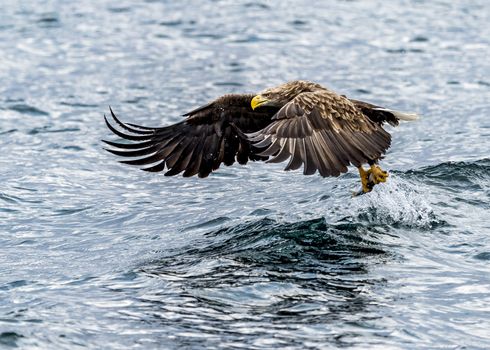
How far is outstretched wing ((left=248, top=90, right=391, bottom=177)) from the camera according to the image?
336 inches

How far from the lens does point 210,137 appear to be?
10422mm

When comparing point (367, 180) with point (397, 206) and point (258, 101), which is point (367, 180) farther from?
point (258, 101)

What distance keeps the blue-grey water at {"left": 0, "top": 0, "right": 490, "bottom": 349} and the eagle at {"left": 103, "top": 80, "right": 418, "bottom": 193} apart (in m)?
0.65

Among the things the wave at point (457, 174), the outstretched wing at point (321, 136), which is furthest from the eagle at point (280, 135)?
the wave at point (457, 174)

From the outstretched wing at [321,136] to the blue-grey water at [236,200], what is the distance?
888 millimetres

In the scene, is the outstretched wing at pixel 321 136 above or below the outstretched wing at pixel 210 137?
above

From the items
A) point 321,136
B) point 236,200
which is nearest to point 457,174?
point 236,200

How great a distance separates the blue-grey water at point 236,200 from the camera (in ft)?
25.5

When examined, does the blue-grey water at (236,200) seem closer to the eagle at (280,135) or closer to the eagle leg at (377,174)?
the eagle leg at (377,174)

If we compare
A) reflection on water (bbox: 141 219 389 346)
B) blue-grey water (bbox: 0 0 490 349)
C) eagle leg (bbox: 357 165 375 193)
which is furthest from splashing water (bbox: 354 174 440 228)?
reflection on water (bbox: 141 219 389 346)

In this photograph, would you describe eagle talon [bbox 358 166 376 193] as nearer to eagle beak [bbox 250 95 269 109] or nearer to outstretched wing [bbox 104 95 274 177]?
outstretched wing [bbox 104 95 274 177]

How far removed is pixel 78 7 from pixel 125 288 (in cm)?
1271

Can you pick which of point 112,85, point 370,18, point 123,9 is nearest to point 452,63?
point 370,18

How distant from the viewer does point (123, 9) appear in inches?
804
